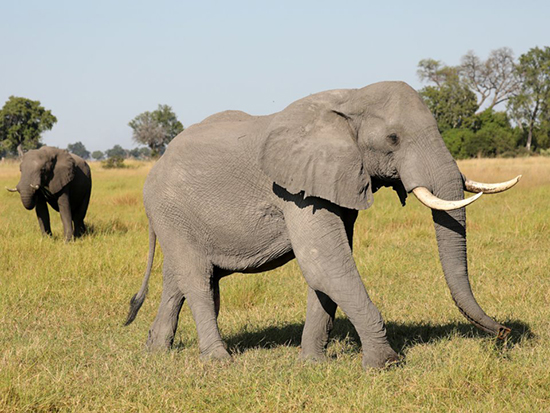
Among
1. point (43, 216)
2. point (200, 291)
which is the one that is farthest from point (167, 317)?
point (43, 216)

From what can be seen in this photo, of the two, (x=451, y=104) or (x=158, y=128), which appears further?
(x=158, y=128)

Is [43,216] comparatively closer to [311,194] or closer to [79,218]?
[79,218]

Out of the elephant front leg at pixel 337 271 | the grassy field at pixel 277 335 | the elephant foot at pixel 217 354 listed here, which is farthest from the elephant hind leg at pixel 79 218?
the elephant front leg at pixel 337 271

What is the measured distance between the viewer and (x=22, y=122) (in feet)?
181

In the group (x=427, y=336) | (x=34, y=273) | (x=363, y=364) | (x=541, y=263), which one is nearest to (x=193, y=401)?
(x=363, y=364)

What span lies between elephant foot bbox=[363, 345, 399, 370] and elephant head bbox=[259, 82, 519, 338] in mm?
523

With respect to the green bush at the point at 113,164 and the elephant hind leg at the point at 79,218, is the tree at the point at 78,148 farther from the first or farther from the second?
the elephant hind leg at the point at 79,218

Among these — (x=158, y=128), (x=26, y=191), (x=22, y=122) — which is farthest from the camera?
(x=158, y=128)

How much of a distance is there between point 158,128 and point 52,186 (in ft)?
197

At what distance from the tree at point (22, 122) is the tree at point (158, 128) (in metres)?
15.8

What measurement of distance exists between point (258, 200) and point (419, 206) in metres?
9.16

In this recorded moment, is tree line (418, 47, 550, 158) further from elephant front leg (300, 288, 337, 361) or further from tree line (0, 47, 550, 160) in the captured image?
elephant front leg (300, 288, 337, 361)

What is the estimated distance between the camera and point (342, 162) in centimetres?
421

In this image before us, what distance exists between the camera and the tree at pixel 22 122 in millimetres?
53656
